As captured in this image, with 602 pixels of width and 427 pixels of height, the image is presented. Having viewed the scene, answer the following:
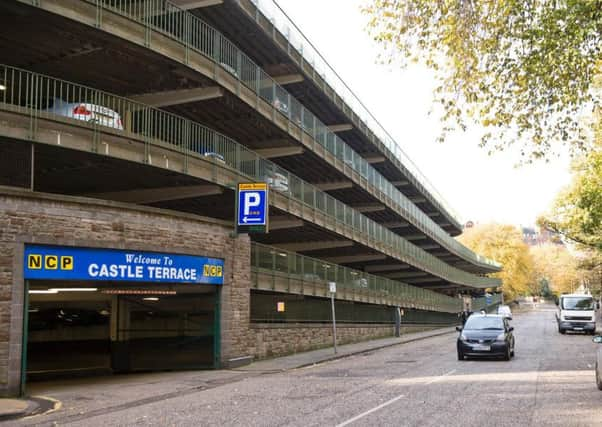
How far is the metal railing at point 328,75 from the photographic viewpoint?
2559 cm

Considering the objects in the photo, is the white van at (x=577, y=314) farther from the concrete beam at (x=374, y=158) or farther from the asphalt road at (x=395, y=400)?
the asphalt road at (x=395, y=400)

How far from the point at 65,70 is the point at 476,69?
11.5m

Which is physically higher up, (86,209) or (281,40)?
(281,40)

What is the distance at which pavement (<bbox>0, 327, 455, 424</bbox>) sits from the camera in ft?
40.4

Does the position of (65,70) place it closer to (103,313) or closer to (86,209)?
(86,209)

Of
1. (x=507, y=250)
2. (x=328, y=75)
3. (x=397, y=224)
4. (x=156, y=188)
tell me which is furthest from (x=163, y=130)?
(x=507, y=250)

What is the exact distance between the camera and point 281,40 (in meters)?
26.3

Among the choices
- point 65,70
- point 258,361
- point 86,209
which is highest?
point 65,70

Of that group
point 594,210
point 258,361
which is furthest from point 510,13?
point 594,210

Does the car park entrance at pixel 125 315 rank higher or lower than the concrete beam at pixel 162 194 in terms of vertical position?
lower

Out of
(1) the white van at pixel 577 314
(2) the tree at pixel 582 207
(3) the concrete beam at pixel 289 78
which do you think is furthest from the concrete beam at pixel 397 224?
(3) the concrete beam at pixel 289 78

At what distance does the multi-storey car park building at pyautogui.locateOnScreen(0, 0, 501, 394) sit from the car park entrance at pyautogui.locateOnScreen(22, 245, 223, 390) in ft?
0.20

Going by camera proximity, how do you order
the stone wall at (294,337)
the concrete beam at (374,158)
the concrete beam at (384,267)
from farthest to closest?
the concrete beam at (384,267) → the concrete beam at (374,158) → the stone wall at (294,337)

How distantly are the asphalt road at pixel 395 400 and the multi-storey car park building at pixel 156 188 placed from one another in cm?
387
